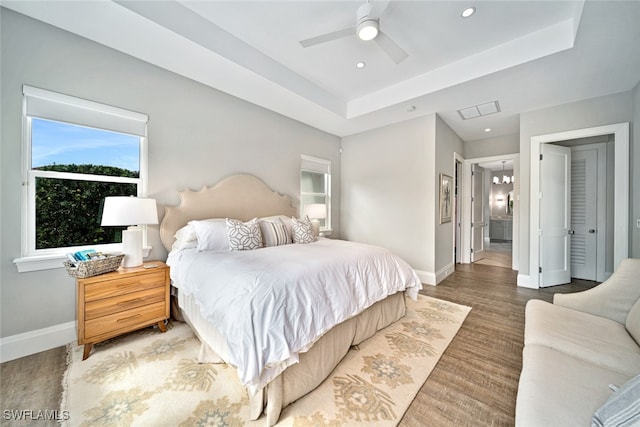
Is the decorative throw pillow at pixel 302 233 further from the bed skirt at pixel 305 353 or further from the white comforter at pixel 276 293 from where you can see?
the bed skirt at pixel 305 353

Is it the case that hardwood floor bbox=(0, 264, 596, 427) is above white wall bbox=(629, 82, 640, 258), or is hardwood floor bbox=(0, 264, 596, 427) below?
below

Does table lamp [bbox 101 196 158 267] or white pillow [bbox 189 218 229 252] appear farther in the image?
white pillow [bbox 189 218 229 252]

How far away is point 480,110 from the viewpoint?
149 inches

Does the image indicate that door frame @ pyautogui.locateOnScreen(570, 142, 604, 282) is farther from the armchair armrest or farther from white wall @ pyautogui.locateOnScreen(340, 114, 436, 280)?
the armchair armrest

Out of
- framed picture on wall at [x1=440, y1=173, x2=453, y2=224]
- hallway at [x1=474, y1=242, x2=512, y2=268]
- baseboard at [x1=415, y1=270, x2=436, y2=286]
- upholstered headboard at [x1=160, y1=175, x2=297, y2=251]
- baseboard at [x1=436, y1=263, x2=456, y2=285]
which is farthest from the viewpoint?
hallway at [x1=474, y1=242, x2=512, y2=268]

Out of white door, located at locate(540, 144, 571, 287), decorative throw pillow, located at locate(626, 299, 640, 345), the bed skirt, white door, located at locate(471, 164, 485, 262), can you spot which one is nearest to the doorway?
white door, located at locate(471, 164, 485, 262)

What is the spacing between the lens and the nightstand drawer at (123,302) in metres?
1.97

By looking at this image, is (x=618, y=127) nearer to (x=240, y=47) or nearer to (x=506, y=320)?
(x=506, y=320)

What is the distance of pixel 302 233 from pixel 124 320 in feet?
6.33

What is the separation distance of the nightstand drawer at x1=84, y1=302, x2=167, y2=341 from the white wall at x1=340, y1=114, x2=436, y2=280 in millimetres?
3577

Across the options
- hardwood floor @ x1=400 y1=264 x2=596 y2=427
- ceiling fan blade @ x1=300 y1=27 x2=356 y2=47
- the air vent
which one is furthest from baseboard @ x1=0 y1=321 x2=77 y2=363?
the air vent

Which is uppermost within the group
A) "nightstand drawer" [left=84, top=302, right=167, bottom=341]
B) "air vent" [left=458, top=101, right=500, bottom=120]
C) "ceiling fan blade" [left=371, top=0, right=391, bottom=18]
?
"ceiling fan blade" [left=371, top=0, right=391, bottom=18]

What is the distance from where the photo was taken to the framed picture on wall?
4.18 metres

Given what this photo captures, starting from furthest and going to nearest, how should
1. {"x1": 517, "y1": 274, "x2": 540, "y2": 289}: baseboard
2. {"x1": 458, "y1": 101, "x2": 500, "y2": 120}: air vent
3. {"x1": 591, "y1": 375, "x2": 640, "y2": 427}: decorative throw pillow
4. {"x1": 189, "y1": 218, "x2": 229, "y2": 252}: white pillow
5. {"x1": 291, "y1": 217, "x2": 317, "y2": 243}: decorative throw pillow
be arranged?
{"x1": 517, "y1": 274, "x2": 540, "y2": 289}: baseboard < {"x1": 458, "y1": 101, "x2": 500, "y2": 120}: air vent < {"x1": 291, "y1": 217, "x2": 317, "y2": 243}: decorative throw pillow < {"x1": 189, "y1": 218, "x2": 229, "y2": 252}: white pillow < {"x1": 591, "y1": 375, "x2": 640, "y2": 427}: decorative throw pillow
